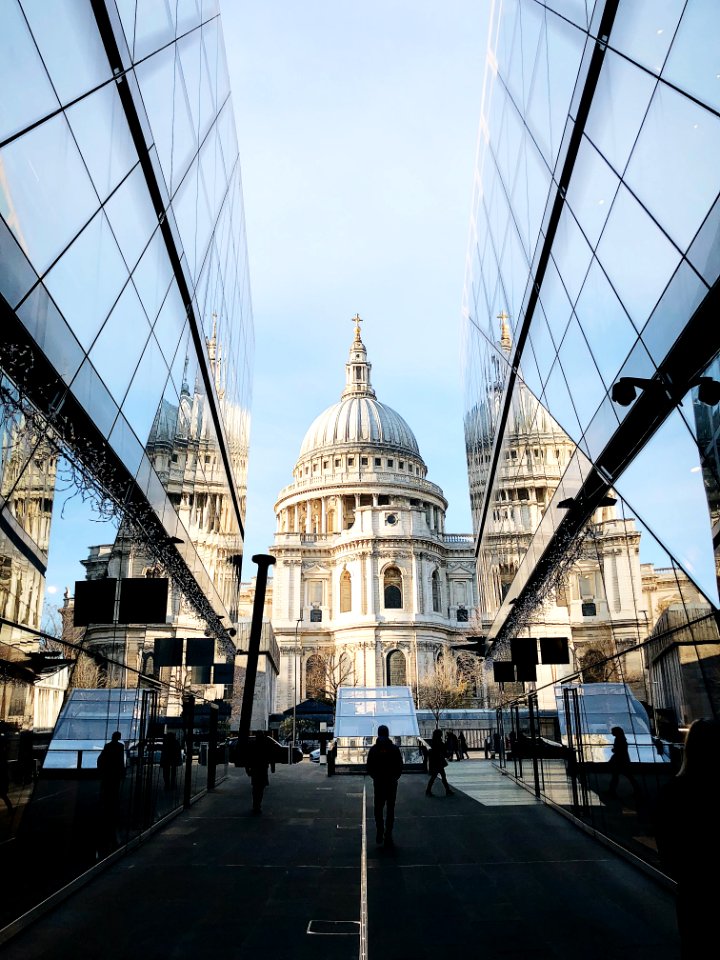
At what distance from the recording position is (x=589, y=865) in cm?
918

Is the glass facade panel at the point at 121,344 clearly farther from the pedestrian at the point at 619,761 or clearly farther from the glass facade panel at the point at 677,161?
the pedestrian at the point at 619,761

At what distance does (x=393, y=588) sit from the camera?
90.4 m

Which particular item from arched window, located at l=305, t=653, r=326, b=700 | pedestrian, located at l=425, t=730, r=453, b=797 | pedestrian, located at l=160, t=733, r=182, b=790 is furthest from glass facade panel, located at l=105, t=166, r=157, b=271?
arched window, located at l=305, t=653, r=326, b=700

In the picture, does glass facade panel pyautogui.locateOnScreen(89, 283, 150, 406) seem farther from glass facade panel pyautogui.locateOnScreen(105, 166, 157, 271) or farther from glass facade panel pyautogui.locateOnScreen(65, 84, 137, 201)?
glass facade panel pyautogui.locateOnScreen(65, 84, 137, 201)

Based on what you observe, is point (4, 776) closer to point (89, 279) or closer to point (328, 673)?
point (89, 279)

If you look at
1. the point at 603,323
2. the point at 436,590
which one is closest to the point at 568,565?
the point at 603,323

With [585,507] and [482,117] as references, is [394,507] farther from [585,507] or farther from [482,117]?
[585,507]

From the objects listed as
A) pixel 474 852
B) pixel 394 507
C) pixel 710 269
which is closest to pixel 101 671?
pixel 474 852

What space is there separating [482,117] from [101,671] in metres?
17.1

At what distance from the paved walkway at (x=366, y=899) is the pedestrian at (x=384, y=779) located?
0.27m

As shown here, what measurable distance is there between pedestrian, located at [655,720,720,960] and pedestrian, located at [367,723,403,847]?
24.0ft

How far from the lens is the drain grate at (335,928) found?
258 inches

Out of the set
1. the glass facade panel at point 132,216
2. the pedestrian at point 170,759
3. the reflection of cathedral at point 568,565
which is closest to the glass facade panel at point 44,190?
the glass facade panel at point 132,216

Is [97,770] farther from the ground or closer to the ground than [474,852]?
farther from the ground
